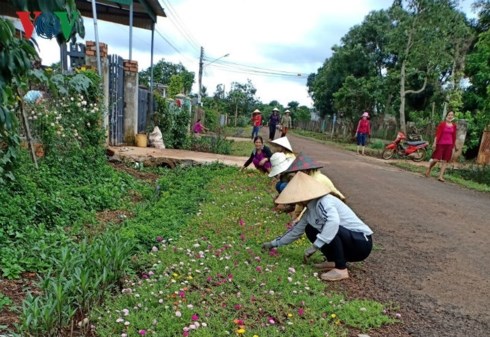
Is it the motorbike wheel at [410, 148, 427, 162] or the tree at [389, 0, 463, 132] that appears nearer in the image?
the motorbike wheel at [410, 148, 427, 162]

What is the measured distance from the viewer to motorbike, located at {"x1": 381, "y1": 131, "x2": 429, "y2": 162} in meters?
16.2

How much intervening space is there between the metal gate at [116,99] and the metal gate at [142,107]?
1.24 m

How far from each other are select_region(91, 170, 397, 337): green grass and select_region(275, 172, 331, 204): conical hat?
0.64 m

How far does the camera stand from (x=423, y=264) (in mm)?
4266

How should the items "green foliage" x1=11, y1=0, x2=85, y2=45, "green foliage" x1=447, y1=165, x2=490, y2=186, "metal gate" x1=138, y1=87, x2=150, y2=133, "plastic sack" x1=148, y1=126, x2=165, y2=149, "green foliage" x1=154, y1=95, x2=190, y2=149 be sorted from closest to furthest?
"green foliage" x1=11, y1=0, x2=85, y2=45
"green foliage" x1=447, y1=165, x2=490, y2=186
"plastic sack" x1=148, y1=126, x2=165, y2=149
"metal gate" x1=138, y1=87, x2=150, y2=133
"green foliage" x1=154, y1=95, x2=190, y2=149

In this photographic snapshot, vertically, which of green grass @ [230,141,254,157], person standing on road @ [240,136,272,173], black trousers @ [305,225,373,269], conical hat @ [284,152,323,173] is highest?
conical hat @ [284,152,323,173]

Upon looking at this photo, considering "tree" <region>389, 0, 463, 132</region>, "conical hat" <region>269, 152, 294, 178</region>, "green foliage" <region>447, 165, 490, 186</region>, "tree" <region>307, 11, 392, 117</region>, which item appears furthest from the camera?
"tree" <region>307, 11, 392, 117</region>

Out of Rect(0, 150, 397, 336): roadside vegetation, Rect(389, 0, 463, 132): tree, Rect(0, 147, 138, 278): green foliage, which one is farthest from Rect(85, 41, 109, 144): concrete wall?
Rect(389, 0, 463, 132): tree

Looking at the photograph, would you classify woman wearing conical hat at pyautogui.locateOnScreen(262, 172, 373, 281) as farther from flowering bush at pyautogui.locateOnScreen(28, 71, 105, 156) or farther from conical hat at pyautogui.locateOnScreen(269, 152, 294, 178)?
flowering bush at pyautogui.locateOnScreen(28, 71, 105, 156)

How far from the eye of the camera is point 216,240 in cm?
434

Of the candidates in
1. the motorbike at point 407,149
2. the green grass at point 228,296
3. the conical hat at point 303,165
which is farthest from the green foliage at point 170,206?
the motorbike at point 407,149

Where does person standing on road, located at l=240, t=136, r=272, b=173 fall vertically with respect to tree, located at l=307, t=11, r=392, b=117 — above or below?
below

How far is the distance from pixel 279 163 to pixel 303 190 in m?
2.04

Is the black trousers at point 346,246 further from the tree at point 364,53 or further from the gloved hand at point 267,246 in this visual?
the tree at point 364,53
